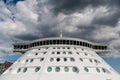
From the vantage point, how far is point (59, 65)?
27.1 metres

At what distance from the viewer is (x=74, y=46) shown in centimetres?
3406

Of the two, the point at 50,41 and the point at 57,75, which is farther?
the point at 50,41

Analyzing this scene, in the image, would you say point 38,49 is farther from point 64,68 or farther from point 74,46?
point 64,68

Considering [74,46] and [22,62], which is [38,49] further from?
[74,46]

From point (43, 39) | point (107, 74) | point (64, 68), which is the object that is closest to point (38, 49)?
point (43, 39)

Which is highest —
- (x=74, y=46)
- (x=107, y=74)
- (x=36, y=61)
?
(x=74, y=46)

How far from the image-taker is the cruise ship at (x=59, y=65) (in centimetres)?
2581

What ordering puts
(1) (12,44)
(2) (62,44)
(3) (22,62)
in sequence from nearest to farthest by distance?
(3) (22,62) → (2) (62,44) → (1) (12,44)

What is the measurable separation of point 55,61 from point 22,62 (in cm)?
624

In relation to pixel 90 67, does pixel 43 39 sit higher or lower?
higher

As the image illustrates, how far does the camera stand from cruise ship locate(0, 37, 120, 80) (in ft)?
84.7

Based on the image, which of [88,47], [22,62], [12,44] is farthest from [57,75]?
[12,44]

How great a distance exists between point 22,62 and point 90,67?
11.5 metres

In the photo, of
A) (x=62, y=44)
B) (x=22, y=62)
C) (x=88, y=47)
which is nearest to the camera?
(x=22, y=62)
